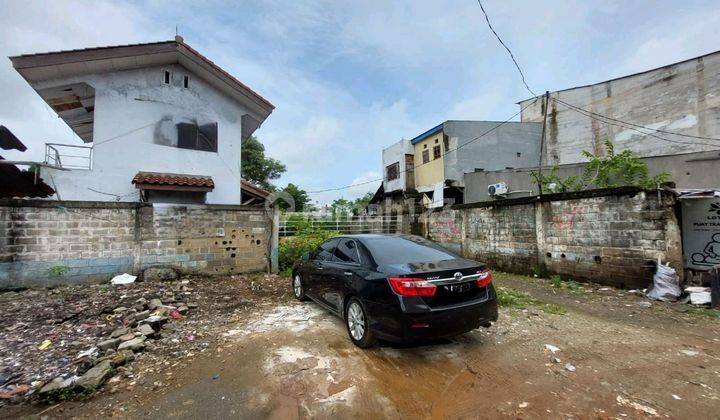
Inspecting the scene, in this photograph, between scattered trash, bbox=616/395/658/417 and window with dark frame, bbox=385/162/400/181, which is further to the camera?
window with dark frame, bbox=385/162/400/181

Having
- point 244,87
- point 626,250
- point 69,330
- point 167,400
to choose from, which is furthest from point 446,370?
point 244,87

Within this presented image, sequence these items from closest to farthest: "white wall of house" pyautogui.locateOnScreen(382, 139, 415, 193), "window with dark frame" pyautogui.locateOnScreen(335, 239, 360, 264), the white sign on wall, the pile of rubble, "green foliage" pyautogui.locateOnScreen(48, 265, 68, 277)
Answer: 1. the pile of rubble
2. "window with dark frame" pyautogui.locateOnScreen(335, 239, 360, 264)
3. the white sign on wall
4. "green foliage" pyautogui.locateOnScreen(48, 265, 68, 277)
5. "white wall of house" pyautogui.locateOnScreen(382, 139, 415, 193)

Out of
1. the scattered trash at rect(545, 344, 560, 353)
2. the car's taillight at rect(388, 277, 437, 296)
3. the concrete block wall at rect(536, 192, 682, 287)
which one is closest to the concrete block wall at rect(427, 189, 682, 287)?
the concrete block wall at rect(536, 192, 682, 287)

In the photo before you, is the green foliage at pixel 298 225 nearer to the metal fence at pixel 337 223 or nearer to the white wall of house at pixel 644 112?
the metal fence at pixel 337 223

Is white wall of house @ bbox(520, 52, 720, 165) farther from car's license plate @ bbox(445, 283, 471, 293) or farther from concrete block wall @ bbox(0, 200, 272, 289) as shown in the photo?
concrete block wall @ bbox(0, 200, 272, 289)

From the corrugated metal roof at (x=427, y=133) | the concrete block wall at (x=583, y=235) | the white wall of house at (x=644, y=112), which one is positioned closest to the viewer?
the concrete block wall at (x=583, y=235)

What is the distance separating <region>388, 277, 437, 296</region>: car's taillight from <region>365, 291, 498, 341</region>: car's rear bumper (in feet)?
0.55

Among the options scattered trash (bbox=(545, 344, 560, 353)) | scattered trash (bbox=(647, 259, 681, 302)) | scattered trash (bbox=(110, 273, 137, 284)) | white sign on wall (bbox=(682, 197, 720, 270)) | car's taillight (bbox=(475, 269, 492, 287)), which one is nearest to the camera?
car's taillight (bbox=(475, 269, 492, 287))

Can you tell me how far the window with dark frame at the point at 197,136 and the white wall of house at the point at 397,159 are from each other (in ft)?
46.5

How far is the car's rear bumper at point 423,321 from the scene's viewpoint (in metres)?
3.17

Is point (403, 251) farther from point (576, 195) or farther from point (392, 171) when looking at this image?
point (392, 171)

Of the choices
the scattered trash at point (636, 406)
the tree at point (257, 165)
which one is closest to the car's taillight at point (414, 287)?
the scattered trash at point (636, 406)

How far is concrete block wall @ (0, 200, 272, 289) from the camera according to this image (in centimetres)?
643

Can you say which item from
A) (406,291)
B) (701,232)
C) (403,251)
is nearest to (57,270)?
(403,251)
